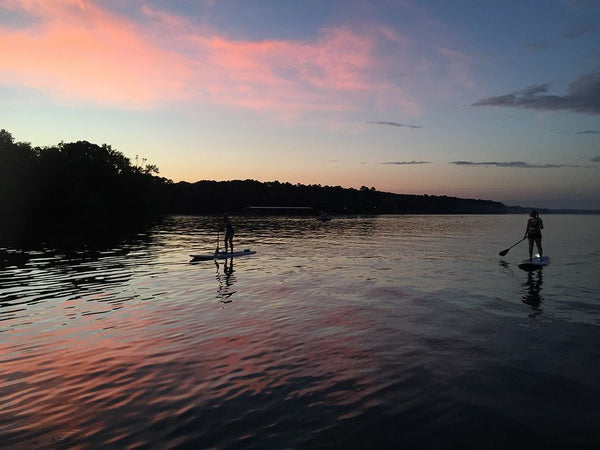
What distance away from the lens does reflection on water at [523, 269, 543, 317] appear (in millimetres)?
15688

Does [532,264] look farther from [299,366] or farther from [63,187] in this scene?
[63,187]

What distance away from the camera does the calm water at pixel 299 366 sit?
6.76 m

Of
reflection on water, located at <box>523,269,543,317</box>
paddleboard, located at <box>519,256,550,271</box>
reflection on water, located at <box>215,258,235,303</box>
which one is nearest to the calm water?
reflection on water, located at <box>523,269,543,317</box>

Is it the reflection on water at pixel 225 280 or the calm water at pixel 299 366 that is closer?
the calm water at pixel 299 366

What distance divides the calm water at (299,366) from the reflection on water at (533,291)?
15 centimetres

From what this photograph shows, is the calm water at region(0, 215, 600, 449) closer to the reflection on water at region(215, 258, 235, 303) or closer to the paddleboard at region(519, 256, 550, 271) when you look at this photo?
the reflection on water at region(215, 258, 235, 303)

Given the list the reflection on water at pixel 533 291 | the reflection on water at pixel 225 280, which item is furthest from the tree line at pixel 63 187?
the reflection on water at pixel 533 291

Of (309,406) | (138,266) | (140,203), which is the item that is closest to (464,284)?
(309,406)

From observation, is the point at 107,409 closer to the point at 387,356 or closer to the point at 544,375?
the point at 387,356

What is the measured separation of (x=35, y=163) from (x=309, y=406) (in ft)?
383

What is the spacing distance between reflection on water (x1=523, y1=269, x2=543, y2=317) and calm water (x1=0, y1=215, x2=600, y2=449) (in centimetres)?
15

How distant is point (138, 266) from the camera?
90.6ft

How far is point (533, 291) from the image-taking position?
19.0 m

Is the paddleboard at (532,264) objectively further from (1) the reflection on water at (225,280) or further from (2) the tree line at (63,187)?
(2) the tree line at (63,187)
